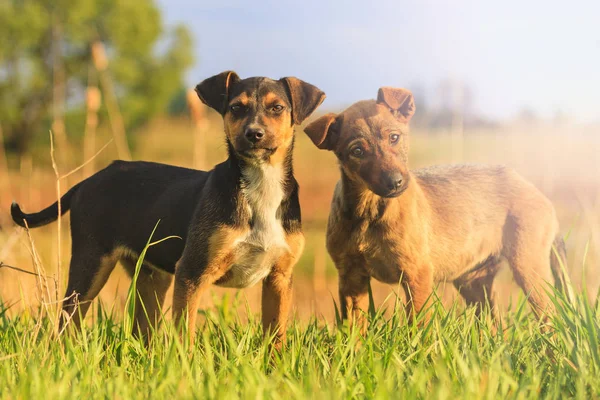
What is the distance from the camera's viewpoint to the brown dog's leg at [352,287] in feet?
16.3

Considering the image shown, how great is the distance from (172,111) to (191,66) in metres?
5.14

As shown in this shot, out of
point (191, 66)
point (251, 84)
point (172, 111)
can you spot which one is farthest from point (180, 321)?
point (172, 111)

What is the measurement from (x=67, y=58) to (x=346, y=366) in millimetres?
36288

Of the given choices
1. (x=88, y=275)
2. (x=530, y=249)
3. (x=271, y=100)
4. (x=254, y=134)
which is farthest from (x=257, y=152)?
(x=530, y=249)

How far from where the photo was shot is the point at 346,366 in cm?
393

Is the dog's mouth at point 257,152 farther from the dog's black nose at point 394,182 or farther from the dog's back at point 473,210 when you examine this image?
the dog's back at point 473,210

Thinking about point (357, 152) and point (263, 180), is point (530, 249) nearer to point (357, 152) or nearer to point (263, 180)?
point (357, 152)

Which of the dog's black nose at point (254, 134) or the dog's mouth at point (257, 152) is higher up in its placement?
the dog's black nose at point (254, 134)

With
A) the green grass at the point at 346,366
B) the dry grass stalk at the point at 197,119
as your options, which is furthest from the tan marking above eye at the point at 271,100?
the dry grass stalk at the point at 197,119

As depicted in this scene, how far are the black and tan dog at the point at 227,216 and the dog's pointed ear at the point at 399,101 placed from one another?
595mm

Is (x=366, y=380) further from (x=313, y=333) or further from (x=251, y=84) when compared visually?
(x=251, y=84)

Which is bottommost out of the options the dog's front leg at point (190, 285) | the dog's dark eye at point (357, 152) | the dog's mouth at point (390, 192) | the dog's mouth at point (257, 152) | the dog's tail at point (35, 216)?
the dog's front leg at point (190, 285)

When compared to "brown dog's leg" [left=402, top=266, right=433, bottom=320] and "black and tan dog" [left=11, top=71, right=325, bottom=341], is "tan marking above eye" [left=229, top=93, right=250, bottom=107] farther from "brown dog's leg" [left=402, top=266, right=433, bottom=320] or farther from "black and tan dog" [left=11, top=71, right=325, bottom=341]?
"brown dog's leg" [left=402, top=266, right=433, bottom=320]

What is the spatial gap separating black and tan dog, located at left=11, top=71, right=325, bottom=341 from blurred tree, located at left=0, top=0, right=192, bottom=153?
3035cm
